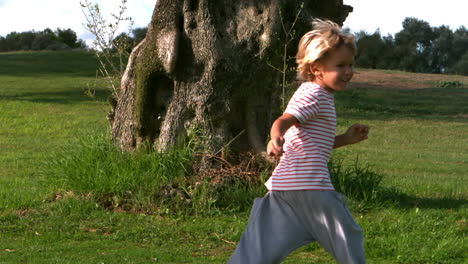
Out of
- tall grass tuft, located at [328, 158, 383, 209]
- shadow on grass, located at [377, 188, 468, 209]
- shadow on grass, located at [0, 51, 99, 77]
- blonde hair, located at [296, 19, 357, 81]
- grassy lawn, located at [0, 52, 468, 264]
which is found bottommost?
grassy lawn, located at [0, 52, 468, 264]

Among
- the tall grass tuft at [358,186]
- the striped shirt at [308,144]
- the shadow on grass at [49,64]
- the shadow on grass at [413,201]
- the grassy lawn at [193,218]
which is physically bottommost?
the grassy lawn at [193,218]

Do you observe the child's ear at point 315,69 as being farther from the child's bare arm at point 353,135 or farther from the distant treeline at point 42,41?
the distant treeline at point 42,41

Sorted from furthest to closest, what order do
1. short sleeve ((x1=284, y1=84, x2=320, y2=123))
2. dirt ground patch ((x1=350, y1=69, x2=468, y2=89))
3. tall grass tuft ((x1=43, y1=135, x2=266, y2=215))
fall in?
dirt ground patch ((x1=350, y1=69, x2=468, y2=89)) → tall grass tuft ((x1=43, y1=135, x2=266, y2=215)) → short sleeve ((x1=284, y1=84, x2=320, y2=123))

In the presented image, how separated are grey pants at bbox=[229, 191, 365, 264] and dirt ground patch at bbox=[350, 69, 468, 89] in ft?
75.9

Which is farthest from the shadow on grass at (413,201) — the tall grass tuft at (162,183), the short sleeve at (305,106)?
the short sleeve at (305,106)

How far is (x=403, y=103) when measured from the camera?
75.9ft

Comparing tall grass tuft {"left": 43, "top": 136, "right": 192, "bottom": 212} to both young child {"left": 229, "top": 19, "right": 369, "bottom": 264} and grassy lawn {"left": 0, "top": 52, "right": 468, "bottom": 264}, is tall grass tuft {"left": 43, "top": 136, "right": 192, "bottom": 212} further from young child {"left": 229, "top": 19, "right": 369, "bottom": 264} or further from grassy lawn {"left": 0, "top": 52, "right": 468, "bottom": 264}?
young child {"left": 229, "top": 19, "right": 369, "bottom": 264}

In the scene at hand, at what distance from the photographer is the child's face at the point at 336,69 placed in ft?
13.6

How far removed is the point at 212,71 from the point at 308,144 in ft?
12.4

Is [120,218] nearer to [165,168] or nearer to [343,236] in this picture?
[165,168]

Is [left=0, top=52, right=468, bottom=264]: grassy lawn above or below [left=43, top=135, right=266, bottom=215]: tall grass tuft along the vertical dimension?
below

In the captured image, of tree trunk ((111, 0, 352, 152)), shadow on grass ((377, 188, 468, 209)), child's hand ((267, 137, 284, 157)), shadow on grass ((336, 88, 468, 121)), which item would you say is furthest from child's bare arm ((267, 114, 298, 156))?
shadow on grass ((336, 88, 468, 121))

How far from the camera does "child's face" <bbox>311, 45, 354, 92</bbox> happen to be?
414cm

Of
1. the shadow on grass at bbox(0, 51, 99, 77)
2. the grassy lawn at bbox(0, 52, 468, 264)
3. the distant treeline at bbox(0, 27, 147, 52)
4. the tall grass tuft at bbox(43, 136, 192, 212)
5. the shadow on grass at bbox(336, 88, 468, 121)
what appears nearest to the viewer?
the grassy lawn at bbox(0, 52, 468, 264)
